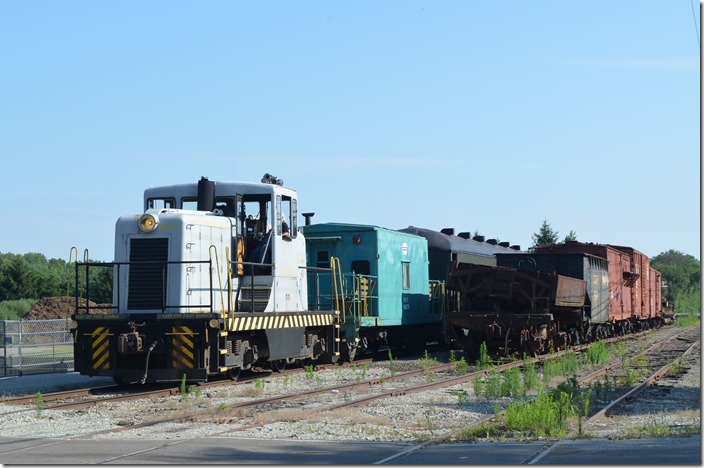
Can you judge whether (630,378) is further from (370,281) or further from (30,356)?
(30,356)

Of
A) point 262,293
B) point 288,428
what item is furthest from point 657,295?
point 288,428

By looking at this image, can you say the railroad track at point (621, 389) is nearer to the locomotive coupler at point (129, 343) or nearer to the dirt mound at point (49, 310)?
the locomotive coupler at point (129, 343)

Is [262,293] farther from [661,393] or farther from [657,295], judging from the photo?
[657,295]

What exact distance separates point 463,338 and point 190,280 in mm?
9749

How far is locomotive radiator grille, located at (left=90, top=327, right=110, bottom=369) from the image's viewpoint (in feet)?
52.1

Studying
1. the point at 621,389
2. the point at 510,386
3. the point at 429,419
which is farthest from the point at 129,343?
the point at 621,389

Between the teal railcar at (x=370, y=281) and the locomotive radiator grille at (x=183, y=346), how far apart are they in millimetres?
5251

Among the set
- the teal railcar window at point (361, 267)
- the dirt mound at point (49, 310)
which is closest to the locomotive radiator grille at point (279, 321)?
the teal railcar window at point (361, 267)

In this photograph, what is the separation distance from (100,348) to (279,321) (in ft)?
11.5

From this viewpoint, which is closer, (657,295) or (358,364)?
(358,364)

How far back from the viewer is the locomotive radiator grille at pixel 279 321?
640 inches

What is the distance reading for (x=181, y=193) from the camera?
687 inches

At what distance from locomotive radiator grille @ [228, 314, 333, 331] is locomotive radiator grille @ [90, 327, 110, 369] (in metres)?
2.14

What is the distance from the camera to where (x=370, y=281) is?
23375 mm
